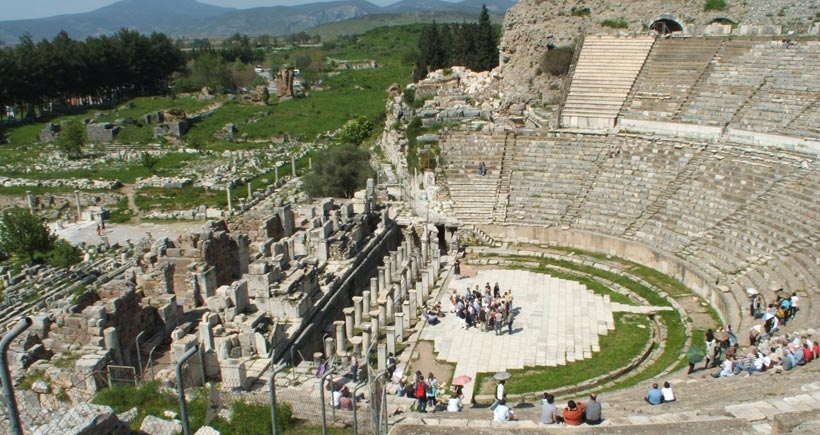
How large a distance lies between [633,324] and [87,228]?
30.2m

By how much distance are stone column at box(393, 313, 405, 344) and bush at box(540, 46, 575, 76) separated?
27.0 meters

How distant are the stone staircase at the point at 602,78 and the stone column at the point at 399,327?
1804 centimetres

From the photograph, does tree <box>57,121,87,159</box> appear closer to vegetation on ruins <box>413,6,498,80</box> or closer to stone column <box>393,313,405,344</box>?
vegetation on ruins <box>413,6,498,80</box>

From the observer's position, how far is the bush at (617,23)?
140 feet

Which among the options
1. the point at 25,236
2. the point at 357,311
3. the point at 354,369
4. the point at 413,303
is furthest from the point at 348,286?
the point at 25,236

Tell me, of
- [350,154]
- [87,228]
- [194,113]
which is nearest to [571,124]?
[350,154]

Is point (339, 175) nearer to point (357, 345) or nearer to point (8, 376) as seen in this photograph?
point (357, 345)

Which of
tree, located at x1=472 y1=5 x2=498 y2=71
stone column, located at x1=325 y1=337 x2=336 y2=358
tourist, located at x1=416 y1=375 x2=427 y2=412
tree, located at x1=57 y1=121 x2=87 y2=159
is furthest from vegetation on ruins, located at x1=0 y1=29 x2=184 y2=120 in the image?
tourist, located at x1=416 y1=375 x2=427 y2=412

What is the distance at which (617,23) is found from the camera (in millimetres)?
42938

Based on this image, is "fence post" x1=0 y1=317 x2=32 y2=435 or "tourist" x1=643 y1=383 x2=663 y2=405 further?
"tourist" x1=643 y1=383 x2=663 y2=405

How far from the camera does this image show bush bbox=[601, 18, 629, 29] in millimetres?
42594

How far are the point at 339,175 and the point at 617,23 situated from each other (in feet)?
63.5

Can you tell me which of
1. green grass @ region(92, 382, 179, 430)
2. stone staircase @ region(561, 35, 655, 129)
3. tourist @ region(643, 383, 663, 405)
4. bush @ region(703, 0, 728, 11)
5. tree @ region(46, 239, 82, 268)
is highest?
bush @ region(703, 0, 728, 11)

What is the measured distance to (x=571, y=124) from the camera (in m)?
35.2
